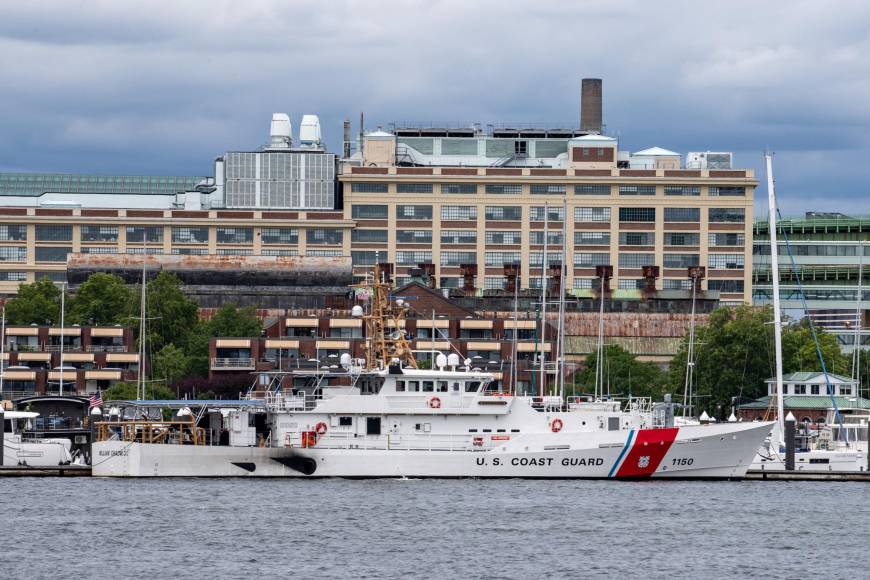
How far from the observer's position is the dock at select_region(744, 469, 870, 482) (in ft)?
367

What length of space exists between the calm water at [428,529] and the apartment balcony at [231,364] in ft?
227

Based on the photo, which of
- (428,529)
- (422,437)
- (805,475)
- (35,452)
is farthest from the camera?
(35,452)

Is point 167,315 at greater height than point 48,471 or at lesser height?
greater

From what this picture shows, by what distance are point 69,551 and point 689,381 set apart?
76.2m

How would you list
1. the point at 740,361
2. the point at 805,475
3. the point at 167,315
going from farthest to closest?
the point at 167,315
the point at 740,361
the point at 805,475

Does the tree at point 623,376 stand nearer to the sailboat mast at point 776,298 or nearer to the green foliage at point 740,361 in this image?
the green foliage at point 740,361

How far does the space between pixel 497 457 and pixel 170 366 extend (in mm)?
74542

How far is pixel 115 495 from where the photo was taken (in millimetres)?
98688

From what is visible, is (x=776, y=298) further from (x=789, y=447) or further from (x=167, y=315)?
(x=167, y=315)

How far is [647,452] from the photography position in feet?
348

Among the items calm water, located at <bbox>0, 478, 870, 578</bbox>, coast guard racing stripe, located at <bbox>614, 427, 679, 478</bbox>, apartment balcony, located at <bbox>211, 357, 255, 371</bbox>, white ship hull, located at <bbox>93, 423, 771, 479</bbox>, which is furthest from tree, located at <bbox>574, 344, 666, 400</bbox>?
calm water, located at <bbox>0, 478, 870, 578</bbox>

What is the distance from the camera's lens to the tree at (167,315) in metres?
192

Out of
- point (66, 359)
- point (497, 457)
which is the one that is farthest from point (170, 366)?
point (497, 457)

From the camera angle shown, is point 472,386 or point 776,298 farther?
point 776,298
